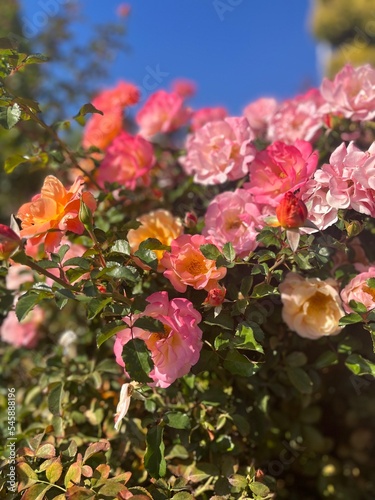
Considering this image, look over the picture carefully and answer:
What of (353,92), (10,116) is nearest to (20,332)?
(10,116)

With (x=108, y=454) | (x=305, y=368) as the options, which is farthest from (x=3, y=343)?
(x=305, y=368)

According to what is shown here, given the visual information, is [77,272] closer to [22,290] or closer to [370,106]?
[22,290]

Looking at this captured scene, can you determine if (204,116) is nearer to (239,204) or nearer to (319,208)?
(239,204)

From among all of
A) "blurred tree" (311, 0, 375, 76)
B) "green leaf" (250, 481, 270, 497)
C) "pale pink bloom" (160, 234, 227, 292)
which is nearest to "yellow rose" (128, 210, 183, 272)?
"pale pink bloom" (160, 234, 227, 292)

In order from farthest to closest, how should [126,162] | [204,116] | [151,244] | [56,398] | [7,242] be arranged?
1. [204,116]
2. [126,162]
3. [56,398]
4. [151,244]
5. [7,242]

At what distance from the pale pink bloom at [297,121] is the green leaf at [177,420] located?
0.69 meters

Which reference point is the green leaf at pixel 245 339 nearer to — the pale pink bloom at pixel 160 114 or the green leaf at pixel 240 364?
the green leaf at pixel 240 364

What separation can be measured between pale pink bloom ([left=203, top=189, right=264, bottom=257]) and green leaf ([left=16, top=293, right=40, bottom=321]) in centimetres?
32

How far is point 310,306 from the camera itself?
3.00 ft

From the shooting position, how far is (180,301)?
793 mm

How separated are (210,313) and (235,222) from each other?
0.65 ft

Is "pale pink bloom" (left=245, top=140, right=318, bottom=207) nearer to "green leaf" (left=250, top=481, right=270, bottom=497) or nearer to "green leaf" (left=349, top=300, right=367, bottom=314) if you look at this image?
"green leaf" (left=349, top=300, right=367, bottom=314)

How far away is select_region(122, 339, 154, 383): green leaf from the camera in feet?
2.33

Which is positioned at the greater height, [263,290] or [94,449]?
[263,290]
